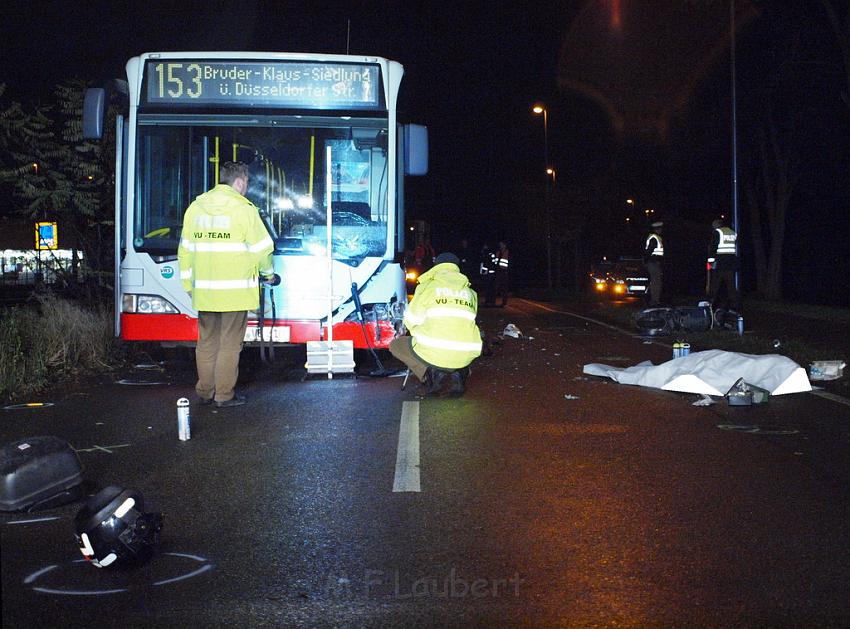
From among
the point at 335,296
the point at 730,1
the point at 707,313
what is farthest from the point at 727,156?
the point at 335,296

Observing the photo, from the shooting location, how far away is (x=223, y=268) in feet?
29.0

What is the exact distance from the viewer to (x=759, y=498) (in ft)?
18.8

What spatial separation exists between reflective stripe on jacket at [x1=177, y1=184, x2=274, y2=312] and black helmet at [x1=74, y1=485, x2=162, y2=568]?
440cm

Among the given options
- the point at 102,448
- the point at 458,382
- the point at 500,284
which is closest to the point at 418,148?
the point at 458,382

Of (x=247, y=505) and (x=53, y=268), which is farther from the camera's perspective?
(x=53, y=268)

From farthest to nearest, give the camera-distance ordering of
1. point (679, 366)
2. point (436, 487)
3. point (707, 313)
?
point (707, 313), point (679, 366), point (436, 487)

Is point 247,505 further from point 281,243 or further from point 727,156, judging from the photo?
point 727,156

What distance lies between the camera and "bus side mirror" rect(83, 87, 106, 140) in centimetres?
969

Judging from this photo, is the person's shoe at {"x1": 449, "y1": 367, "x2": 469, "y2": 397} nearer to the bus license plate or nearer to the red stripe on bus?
the red stripe on bus

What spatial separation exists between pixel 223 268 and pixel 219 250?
0.16 metres

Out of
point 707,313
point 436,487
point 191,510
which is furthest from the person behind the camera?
point 707,313

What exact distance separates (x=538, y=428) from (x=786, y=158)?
25453 mm

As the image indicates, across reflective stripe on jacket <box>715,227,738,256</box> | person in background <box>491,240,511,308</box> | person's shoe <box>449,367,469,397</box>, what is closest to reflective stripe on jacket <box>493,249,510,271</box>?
person in background <box>491,240,511,308</box>

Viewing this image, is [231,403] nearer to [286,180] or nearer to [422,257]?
[286,180]
